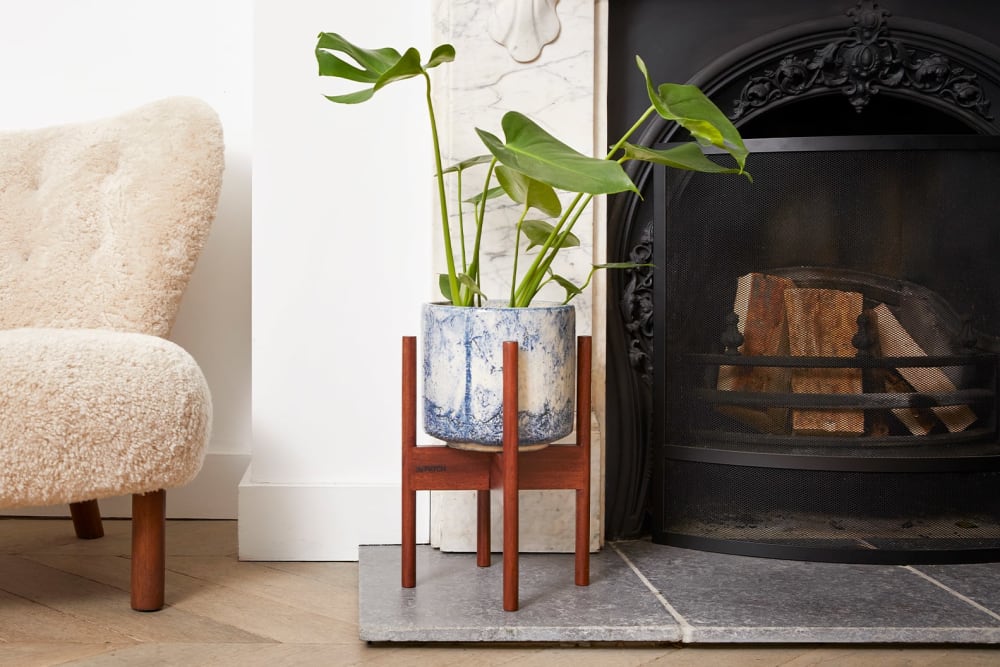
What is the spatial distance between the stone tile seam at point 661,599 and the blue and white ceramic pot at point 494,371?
283mm

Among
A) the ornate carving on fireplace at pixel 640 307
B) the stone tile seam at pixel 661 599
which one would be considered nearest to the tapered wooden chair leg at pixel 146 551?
the stone tile seam at pixel 661 599

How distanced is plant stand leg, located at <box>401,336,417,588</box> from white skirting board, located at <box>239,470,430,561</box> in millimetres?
→ 257

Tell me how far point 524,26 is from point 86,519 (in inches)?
47.2

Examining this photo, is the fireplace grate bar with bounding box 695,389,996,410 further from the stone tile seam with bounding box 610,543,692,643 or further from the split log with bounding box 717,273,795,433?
the stone tile seam with bounding box 610,543,692,643

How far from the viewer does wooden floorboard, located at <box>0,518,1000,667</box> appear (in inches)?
51.2

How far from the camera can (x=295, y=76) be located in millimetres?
1765

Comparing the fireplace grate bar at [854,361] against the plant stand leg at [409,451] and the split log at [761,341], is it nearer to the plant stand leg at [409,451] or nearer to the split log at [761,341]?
the split log at [761,341]

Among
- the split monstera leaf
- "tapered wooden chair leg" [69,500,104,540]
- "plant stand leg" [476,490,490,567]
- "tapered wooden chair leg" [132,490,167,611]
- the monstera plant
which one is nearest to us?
the split monstera leaf

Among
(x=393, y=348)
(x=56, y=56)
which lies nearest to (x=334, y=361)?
(x=393, y=348)

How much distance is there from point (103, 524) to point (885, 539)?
1.47 metres

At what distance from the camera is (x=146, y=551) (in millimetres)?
1473

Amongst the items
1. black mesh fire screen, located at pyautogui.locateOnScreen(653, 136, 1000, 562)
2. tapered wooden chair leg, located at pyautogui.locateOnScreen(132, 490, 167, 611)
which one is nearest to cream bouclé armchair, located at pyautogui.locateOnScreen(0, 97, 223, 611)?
tapered wooden chair leg, located at pyautogui.locateOnScreen(132, 490, 167, 611)

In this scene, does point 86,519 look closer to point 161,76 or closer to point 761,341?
point 161,76

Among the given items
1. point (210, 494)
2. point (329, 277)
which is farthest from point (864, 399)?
point (210, 494)
